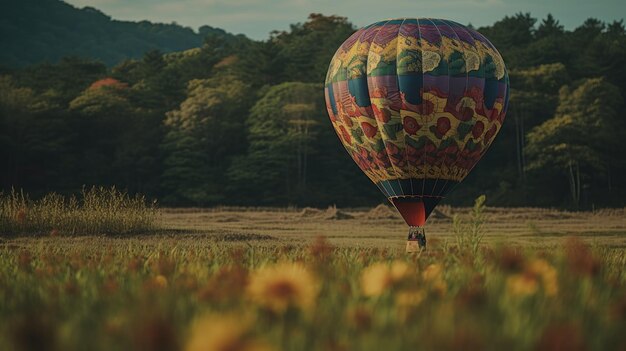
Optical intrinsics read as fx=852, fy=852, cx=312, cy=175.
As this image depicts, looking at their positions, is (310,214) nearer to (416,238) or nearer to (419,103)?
(416,238)

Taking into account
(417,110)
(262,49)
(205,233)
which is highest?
(262,49)

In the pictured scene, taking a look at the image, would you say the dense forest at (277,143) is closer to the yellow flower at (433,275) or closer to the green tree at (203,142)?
the green tree at (203,142)

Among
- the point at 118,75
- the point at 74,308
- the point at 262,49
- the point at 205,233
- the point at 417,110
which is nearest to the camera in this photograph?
the point at 74,308

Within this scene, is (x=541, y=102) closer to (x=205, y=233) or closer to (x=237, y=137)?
(x=237, y=137)

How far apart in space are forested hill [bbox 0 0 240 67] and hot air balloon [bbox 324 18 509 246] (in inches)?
4334

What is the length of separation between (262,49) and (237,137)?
12.9 metres

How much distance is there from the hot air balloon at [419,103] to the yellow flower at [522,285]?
16.1m

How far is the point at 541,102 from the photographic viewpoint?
5803 cm

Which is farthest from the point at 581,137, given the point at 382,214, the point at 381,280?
the point at 381,280

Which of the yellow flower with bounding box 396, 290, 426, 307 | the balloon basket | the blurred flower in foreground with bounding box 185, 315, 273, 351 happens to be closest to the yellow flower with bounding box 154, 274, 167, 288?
the yellow flower with bounding box 396, 290, 426, 307

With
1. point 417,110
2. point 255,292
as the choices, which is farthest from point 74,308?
point 417,110

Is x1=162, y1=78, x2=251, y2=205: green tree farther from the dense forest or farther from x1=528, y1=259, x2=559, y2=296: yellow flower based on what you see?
x1=528, y1=259, x2=559, y2=296: yellow flower

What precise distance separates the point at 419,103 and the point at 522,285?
53.4 ft

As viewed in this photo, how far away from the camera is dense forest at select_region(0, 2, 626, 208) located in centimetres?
5481
